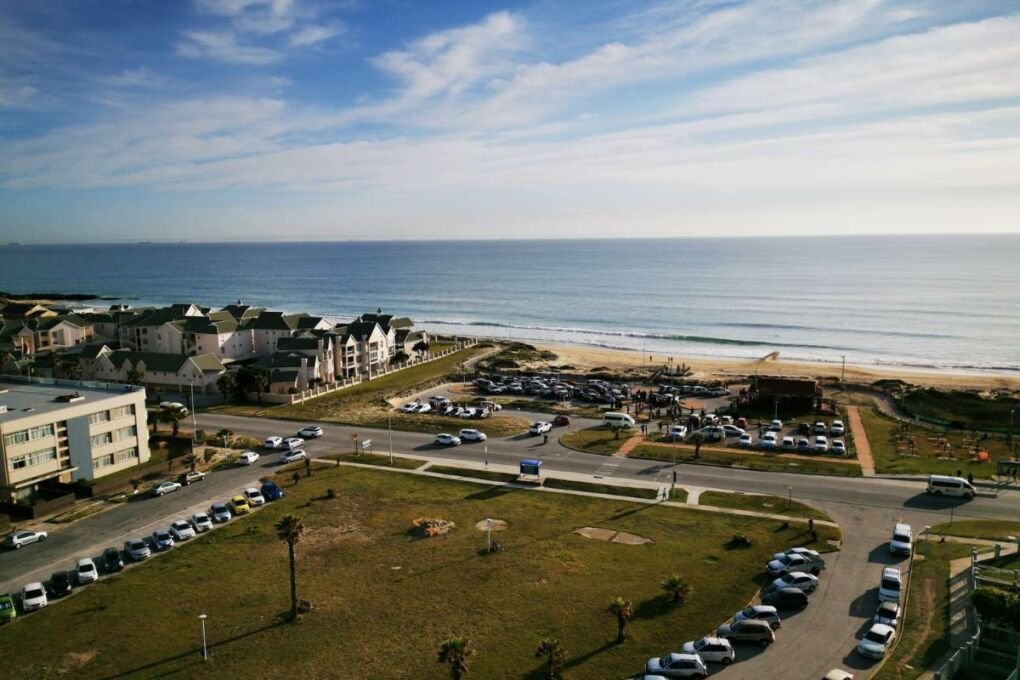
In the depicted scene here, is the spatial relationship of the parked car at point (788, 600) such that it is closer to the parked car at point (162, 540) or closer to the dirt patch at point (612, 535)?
the dirt patch at point (612, 535)

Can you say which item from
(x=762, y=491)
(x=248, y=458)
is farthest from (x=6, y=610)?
(x=762, y=491)

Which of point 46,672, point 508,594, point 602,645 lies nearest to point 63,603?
point 46,672

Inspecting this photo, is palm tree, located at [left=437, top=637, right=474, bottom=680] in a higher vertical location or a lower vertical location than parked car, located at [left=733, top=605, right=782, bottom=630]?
higher

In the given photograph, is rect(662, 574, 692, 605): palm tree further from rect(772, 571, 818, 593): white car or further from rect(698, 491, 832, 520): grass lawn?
rect(698, 491, 832, 520): grass lawn

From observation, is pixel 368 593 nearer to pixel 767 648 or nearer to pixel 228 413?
pixel 767 648

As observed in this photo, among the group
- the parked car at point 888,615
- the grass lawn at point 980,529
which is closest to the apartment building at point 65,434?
the parked car at point 888,615

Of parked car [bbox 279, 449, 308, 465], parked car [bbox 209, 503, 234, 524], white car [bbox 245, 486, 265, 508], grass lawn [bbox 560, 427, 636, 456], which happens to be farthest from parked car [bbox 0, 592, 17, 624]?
grass lawn [bbox 560, 427, 636, 456]
